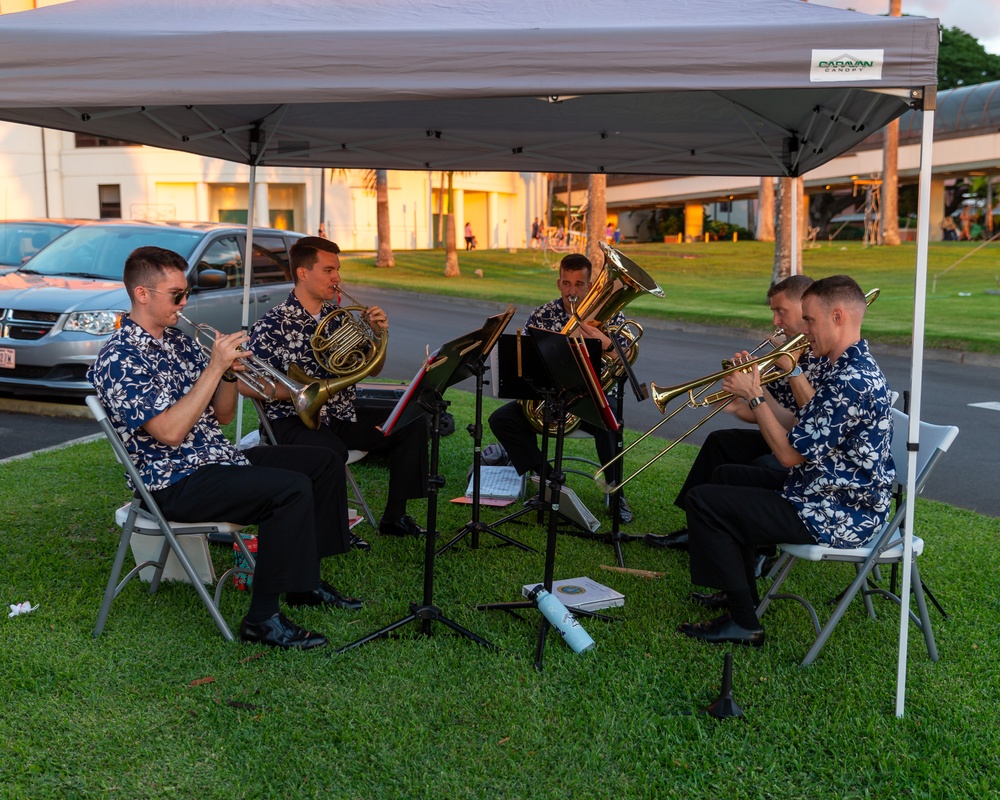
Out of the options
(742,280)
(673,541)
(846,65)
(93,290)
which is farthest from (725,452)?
(742,280)

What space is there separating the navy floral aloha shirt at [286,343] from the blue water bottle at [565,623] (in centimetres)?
183

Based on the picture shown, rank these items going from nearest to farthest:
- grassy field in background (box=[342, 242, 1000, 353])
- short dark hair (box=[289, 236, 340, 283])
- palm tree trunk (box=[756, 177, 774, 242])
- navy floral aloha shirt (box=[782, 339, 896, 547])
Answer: navy floral aloha shirt (box=[782, 339, 896, 547]) < short dark hair (box=[289, 236, 340, 283]) < grassy field in background (box=[342, 242, 1000, 353]) < palm tree trunk (box=[756, 177, 774, 242])

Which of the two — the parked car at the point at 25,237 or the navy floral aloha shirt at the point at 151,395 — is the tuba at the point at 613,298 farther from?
the parked car at the point at 25,237

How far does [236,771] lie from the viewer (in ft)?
9.94

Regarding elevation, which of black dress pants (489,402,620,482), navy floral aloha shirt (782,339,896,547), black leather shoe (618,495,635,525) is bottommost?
black leather shoe (618,495,635,525)

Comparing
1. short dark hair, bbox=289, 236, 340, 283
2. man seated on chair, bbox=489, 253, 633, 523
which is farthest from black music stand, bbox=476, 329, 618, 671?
short dark hair, bbox=289, 236, 340, 283

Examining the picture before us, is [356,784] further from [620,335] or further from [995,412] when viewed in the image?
[995,412]

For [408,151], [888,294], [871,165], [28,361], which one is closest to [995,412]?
[408,151]

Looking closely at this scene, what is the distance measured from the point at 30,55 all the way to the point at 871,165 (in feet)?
132

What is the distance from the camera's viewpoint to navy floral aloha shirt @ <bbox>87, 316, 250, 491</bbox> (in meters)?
3.75

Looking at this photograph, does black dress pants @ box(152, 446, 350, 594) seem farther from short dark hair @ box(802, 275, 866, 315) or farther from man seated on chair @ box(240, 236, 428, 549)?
short dark hair @ box(802, 275, 866, 315)

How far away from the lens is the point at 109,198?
39656 mm

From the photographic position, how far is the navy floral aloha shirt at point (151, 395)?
3748 millimetres

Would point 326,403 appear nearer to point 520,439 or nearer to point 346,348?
point 346,348
